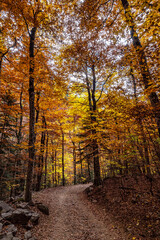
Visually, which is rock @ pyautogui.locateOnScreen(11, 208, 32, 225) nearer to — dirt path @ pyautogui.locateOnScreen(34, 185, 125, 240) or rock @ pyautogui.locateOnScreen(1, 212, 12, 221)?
rock @ pyautogui.locateOnScreen(1, 212, 12, 221)

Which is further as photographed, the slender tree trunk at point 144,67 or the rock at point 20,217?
the rock at point 20,217

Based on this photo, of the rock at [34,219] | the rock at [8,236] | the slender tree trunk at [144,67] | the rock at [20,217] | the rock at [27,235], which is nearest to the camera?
the rock at [8,236]

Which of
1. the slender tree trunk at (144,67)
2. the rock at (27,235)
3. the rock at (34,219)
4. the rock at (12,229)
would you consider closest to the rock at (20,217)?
the rock at (34,219)

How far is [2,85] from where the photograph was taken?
1027cm

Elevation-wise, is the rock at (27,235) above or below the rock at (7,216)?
below

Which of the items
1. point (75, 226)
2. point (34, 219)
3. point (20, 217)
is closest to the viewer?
point (20, 217)

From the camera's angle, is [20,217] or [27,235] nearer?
[27,235]

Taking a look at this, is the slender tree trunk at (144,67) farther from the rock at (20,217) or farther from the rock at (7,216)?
the rock at (7,216)

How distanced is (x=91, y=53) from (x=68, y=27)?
262 cm

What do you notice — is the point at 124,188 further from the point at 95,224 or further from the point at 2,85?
the point at 2,85

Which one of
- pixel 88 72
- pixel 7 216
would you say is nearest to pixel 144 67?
pixel 88 72

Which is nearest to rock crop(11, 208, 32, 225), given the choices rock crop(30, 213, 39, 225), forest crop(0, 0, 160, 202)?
rock crop(30, 213, 39, 225)

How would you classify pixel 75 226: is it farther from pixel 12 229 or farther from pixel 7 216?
pixel 7 216

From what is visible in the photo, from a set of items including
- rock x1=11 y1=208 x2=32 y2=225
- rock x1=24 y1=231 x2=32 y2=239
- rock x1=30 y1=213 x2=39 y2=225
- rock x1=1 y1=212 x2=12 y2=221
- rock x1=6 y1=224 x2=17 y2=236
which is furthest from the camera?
rock x1=30 y1=213 x2=39 y2=225
